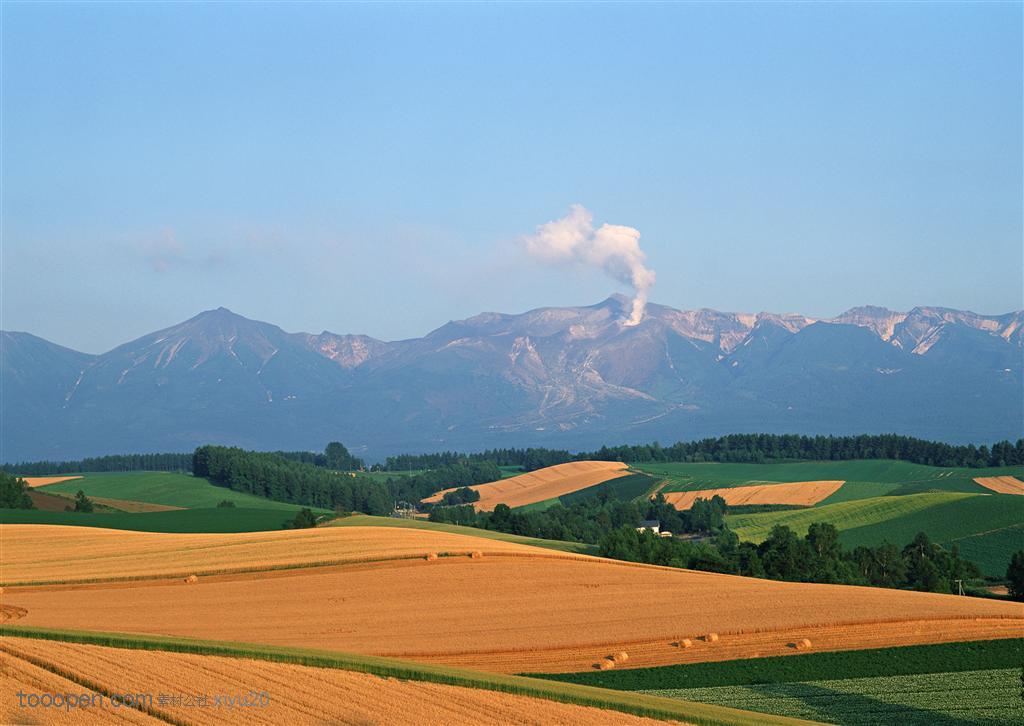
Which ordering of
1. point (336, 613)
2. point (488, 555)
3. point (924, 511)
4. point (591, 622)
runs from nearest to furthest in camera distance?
1. point (591, 622)
2. point (336, 613)
3. point (488, 555)
4. point (924, 511)

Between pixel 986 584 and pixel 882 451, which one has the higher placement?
pixel 882 451

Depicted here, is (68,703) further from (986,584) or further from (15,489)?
(15,489)

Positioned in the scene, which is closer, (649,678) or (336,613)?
(649,678)

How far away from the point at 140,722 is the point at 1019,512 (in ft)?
281

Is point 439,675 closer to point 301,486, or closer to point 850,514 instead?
point 850,514

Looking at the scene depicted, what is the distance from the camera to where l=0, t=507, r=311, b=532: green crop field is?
8438 cm

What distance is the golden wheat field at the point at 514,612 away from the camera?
36.7 m

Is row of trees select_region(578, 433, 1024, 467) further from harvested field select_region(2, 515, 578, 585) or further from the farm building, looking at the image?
harvested field select_region(2, 515, 578, 585)

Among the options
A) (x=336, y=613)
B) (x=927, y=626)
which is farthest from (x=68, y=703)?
(x=927, y=626)

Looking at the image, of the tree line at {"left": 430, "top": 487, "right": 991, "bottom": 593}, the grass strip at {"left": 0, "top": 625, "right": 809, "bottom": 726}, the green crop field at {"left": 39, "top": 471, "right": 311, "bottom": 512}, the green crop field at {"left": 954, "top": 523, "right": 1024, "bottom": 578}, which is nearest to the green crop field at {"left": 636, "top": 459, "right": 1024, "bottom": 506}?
the green crop field at {"left": 954, "top": 523, "right": 1024, "bottom": 578}

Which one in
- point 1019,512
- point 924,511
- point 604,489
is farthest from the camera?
point 604,489

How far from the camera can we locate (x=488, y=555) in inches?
2232

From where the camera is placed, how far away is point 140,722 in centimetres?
2212

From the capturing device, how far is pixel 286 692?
2597cm
